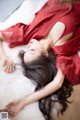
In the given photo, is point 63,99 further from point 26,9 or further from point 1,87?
point 26,9

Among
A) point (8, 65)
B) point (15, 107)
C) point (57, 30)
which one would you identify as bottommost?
point (15, 107)

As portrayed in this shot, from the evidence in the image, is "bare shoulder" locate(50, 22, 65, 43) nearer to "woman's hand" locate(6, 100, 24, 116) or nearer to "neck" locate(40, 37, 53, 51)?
"neck" locate(40, 37, 53, 51)

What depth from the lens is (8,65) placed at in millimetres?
822

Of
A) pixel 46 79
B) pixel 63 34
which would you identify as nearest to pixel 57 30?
pixel 63 34

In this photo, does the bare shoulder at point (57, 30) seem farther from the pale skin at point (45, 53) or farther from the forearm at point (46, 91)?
the forearm at point (46, 91)

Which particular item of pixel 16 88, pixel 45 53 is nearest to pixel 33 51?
pixel 45 53

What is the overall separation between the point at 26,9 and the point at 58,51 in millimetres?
229

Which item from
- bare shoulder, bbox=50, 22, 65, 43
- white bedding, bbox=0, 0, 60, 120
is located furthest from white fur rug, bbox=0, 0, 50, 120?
bare shoulder, bbox=50, 22, 65, 43

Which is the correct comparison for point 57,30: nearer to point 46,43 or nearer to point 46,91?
point 46,43

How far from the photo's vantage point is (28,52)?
85 centimetres

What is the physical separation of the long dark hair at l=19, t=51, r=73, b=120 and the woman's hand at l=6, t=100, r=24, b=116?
0.07 meters

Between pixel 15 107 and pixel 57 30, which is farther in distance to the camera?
pixel 57 30

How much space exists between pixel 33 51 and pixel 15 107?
0.69 feet

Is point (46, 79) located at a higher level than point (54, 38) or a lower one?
lower
